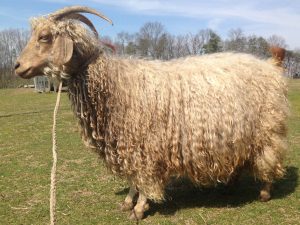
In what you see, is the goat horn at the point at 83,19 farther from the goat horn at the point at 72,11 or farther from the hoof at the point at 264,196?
the hoof at the point at 264,196

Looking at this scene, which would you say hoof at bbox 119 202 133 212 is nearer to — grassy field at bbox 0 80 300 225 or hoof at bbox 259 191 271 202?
grassy field at bbox 0 80 300 225

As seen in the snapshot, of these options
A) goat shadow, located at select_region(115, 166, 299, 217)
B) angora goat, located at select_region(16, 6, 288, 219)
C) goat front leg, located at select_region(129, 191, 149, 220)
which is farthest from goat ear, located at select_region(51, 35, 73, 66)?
goat shadow, located at select_region(115, 166, 299, 217)

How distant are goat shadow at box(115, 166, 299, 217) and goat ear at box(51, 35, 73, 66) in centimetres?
239

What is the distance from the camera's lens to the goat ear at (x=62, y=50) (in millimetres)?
4582

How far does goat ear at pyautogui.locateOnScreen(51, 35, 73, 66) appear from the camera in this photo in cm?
458

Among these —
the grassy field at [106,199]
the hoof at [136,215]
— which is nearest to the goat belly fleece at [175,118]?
the hoof at [136,215]

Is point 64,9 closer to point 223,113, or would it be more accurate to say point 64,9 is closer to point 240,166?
point 223,113

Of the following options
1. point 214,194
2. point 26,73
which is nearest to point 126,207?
point 214,194

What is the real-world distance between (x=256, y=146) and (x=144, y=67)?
1863 mm

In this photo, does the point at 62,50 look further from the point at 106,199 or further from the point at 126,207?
the point at 106,199

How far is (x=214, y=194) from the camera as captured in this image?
6320 millimetres

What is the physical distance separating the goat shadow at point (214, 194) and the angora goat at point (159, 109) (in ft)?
1.72

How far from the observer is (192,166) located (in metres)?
5.29

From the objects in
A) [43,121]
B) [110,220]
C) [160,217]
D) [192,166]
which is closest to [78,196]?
[110,220]
